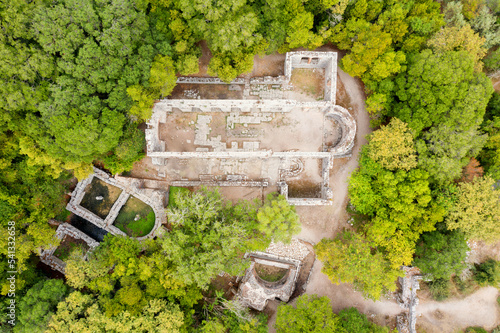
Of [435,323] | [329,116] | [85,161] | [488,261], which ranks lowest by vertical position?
[435,323]

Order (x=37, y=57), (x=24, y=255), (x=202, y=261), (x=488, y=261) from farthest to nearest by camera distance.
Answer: (x=488, y=261) < (x=24, y=255) < (x=202, y=261) < (x=37, y=57)

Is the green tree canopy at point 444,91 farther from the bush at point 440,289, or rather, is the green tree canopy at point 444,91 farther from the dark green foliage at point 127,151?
the dark green foliage at point 127,151

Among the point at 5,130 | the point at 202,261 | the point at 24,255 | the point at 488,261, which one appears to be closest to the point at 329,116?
the point at 202,261

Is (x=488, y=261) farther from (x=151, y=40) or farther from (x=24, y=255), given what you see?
(x=24, y=255)

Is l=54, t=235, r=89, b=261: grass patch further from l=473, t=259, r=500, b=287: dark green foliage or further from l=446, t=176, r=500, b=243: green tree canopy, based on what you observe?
l=473, t=259, r=500, b=287: dark green foliage

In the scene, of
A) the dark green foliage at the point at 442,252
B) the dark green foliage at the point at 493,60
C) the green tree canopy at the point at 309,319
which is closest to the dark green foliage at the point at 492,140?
the dark green foliage at the point at 493,60

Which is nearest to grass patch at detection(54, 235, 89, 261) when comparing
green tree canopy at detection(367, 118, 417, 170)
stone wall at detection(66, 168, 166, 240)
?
stone wall at detection(66, 168, 166, 240)

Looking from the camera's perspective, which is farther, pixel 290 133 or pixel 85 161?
pixel 290 133
